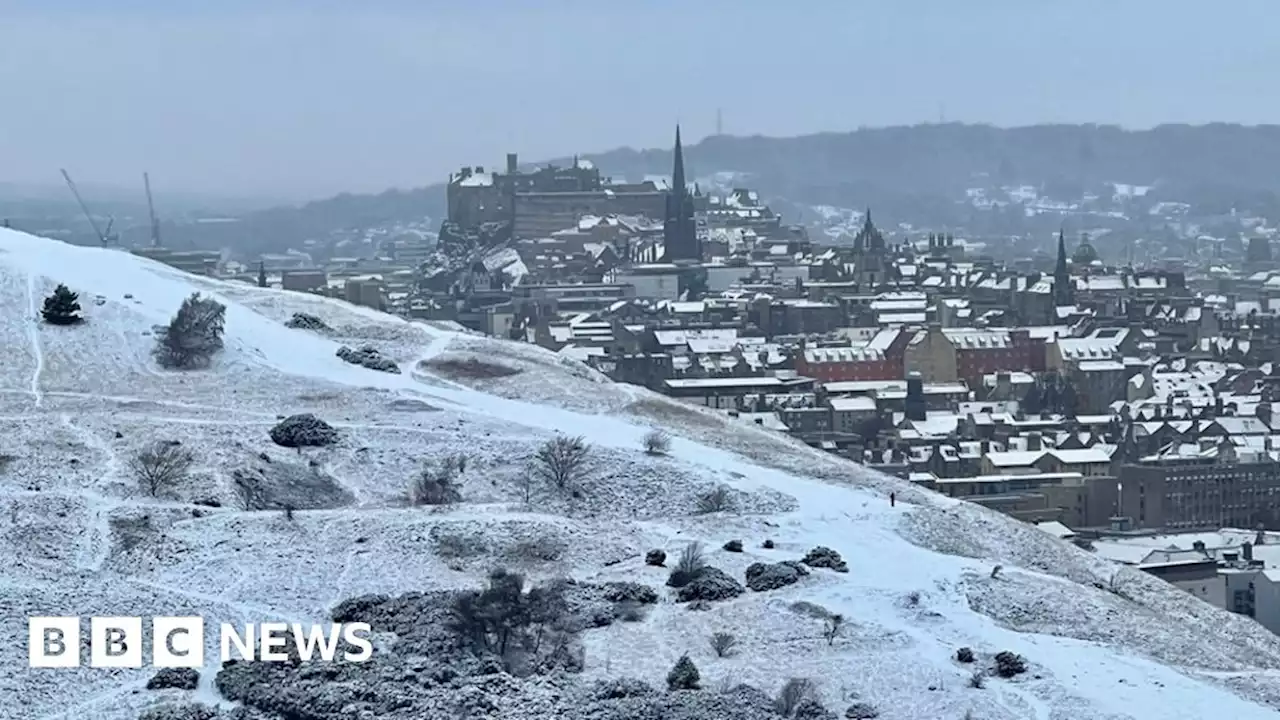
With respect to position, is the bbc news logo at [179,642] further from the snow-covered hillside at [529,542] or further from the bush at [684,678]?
the bush at [684,678]

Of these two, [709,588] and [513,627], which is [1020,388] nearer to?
[709,588]

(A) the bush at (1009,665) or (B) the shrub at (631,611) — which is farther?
(B) the shrub at (631,611)

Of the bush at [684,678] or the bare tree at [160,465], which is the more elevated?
the bare tree at [160,465]

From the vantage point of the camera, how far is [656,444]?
70688 mm

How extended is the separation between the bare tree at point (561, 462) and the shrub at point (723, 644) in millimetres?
13343

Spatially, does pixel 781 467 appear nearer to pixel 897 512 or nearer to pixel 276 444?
pixel 897 512

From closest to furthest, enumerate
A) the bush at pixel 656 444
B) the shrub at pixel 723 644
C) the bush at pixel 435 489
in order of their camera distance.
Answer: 1. the shrub at pixel 723 644
2. the bush at pixel 435 489
3. the bush at pixel 656 444

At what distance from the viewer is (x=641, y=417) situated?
78688 millimetres

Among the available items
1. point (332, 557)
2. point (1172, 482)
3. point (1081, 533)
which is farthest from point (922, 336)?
point (332, 557)

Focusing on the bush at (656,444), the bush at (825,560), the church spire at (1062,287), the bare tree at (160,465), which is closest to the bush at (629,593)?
the bush at (825,560)

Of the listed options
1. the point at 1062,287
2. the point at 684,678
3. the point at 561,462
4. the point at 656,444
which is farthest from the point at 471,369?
the point at 1062,287

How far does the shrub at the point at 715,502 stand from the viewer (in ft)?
215

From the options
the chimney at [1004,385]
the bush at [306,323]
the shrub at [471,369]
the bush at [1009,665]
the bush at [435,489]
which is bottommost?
the chimney at [1004,385]

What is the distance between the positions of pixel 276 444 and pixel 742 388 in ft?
232
